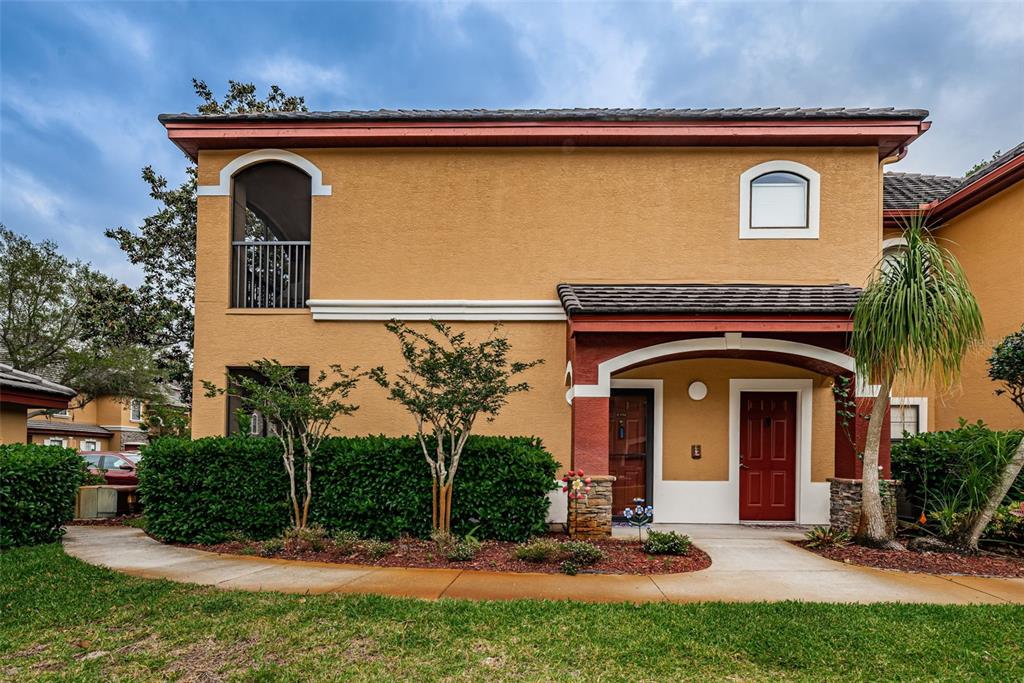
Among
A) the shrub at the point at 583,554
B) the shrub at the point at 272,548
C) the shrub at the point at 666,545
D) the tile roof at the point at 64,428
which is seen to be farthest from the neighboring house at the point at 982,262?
the tile roof at the point at 64,428

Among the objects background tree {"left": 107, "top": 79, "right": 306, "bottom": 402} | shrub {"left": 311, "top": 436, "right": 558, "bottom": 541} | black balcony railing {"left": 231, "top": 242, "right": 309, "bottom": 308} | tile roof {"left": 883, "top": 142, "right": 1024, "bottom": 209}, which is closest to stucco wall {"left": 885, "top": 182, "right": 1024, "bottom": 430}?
tile roof {"left": 883, "top": 142, "right": 1024, "bottom": 209}

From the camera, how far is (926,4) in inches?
A: 500

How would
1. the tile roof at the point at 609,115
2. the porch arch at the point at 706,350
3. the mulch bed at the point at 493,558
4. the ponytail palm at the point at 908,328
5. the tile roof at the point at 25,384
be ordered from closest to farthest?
the mulch bed at the point at 493,558
the ponytail palm at the point at 908,328
the porch arch at the point at 706,350
the tile roof at the point at 25,384
the tile roof at the point at 609,115

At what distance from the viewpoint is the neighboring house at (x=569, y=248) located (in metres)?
9.20

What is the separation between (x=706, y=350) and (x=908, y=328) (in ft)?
7.82

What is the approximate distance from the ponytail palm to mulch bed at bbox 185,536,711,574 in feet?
7.97

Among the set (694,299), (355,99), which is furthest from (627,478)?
(355,99)

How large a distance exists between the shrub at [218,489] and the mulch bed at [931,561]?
7.20 meters

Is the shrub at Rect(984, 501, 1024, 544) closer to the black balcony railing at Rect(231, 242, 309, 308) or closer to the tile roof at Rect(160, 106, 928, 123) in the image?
the tile roof at Rect(160, 106, 928, 123)

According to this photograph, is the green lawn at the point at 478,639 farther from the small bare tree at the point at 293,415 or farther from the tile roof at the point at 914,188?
the tile roof at the point at 914,188

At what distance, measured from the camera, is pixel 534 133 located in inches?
362

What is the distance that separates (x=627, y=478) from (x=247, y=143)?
8440 mm

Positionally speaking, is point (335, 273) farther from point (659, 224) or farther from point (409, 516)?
point (659, 224)

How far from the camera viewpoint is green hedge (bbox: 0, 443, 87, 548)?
7.23 metres
